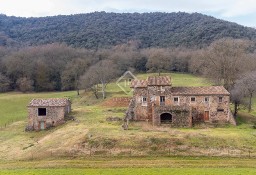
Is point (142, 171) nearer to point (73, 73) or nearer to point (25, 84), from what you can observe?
point (73, 73)

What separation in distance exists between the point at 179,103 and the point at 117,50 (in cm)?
7963

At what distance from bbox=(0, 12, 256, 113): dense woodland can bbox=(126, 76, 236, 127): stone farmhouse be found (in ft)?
20.1

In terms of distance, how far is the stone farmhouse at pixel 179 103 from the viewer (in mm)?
50062

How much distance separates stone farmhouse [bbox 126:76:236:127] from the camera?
50062 mm

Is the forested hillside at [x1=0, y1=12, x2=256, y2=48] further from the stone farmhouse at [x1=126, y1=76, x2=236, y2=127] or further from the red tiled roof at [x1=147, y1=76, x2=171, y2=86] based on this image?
the stone farmhouse at [x1=126, y1=76, x2=236, y2=127]

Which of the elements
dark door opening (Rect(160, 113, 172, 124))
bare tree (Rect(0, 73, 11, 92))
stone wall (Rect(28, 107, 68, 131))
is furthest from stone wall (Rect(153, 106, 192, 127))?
bare tree (Rect(0, 73, 11, 92))

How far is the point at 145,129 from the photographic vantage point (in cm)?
4691

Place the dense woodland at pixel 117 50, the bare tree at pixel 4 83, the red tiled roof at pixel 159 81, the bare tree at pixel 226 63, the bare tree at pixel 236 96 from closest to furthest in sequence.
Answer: the red tiled roof at pixel 159 81 → the bare tree at pixel 236 96 → the bare tree at pixel 226 63 → the dense woodland at pixel 117 50 → the bare tree at pixel 4 83

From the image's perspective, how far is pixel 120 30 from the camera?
153125 millimetres

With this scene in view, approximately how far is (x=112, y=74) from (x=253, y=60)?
106ft

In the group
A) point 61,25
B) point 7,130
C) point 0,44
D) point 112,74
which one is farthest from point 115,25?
point 7,130

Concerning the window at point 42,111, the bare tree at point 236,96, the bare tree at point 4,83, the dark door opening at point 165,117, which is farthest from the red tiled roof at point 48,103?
the bare tree at point 4,83

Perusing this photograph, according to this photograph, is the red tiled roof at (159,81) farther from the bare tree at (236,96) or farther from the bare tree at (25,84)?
the bare tree at (25,84)

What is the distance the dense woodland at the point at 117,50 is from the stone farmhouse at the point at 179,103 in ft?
20.1
